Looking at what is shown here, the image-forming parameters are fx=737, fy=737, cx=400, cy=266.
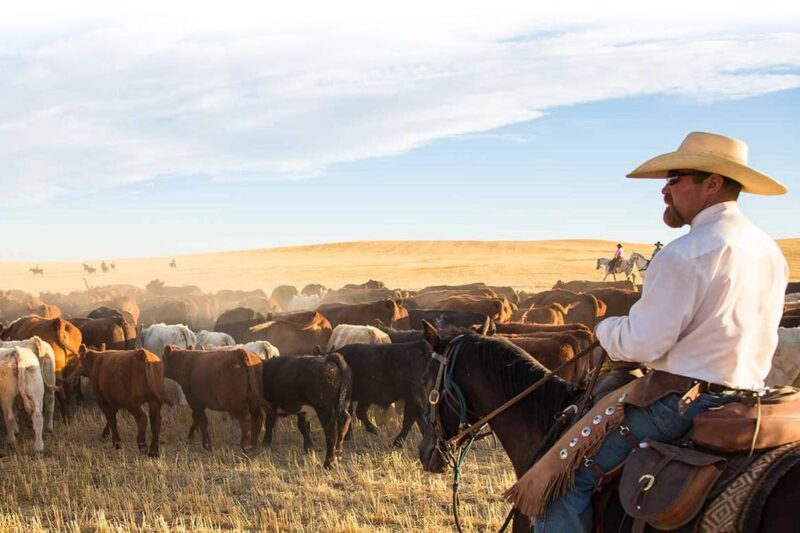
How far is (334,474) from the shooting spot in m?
8.97

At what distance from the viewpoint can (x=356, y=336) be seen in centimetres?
1317

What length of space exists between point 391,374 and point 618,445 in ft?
24.4

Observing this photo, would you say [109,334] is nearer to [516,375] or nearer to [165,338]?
[165,338]

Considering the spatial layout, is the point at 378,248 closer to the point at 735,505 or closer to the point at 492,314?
the point at 492,314

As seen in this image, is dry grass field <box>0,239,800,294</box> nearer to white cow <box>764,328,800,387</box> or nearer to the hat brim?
white cow <box>764,328,800,387</box>

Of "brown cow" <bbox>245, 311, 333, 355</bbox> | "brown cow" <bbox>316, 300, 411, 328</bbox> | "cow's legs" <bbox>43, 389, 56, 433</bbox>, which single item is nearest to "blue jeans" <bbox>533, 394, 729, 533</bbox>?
"cow's legs" <bbox>43, 389, 56, 433</bbox>

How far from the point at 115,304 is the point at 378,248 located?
7242 centimetres

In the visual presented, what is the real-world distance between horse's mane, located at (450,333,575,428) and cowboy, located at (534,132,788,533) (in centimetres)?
72

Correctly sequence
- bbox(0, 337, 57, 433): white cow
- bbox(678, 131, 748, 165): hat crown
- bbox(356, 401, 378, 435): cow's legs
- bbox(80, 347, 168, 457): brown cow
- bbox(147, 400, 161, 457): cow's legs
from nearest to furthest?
bbox(678, 131, 748, 165): hat crown
bbox(147, 400, 161, 457): cow's legs
bbox(80, 347, 168, 457): brown cow
bbox(356, 401, 378, 435): cow's legs
bbox(0, 337, 57, 433): white cow

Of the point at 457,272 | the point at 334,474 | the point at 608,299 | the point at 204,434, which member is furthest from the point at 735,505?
the point at 457,272

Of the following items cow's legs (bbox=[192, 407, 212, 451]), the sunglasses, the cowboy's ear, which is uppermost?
the sunglasses

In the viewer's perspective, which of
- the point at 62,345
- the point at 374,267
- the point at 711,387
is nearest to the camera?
the point at 711,387

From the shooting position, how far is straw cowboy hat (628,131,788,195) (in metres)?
3.33

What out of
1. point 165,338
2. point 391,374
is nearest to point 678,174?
point 391,374
